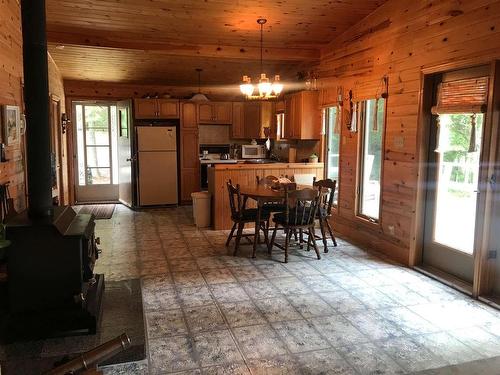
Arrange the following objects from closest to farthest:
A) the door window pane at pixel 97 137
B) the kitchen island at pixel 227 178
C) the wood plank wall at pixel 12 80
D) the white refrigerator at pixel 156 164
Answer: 1. the wood plank wall at pixel 12 80
2. the kitchen island at pixel 227 178
3. the white refrigerator at pixel 156 164
4. the door window pane at pixel 97 137

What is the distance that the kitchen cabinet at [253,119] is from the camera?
8000 millimetres

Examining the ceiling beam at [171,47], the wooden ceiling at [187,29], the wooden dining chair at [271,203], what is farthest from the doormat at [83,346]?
the ceiling beam at [171,47]

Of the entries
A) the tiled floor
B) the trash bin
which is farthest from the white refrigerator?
the tiled floor

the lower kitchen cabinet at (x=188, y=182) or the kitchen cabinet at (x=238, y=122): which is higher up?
the kitchen cabinet at (x=238, y=122)

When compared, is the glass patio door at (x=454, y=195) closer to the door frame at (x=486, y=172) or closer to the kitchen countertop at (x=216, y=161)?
the door frame at (x=486, y=172)

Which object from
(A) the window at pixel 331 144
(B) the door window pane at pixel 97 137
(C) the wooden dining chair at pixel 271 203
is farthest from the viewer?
(B) the door window pane at pixel 97 137

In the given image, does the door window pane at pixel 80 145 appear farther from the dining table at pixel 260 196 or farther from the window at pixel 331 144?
the window at pixel 331 144

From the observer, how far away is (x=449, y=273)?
409cm

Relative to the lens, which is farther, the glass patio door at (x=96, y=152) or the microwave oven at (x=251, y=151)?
the microwave oven at (x=251, y=151)

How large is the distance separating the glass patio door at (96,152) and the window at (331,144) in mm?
4214

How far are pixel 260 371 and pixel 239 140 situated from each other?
6.45 meters

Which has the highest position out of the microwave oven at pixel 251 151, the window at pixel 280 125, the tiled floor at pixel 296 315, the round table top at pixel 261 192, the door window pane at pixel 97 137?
the window at pixel 280 125

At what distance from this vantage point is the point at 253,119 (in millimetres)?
8195

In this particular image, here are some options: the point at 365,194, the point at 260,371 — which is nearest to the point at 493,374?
the point at 260,371
